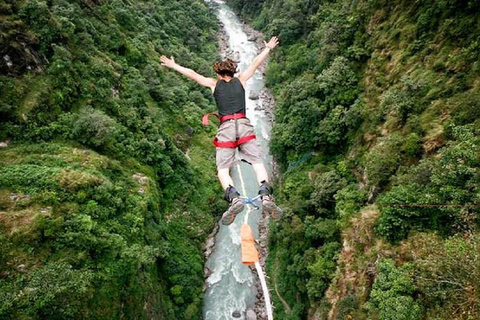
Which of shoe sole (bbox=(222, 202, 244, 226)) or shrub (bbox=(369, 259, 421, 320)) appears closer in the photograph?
shoe sole (bbox=(222, 202, 244, 226))

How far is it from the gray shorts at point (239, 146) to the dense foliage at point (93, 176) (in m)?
12.8

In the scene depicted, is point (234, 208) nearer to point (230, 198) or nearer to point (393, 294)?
point (230, 198)

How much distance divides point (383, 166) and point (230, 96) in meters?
13.7

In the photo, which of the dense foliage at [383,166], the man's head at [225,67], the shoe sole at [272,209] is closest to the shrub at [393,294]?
the dense foliage at [383,166]

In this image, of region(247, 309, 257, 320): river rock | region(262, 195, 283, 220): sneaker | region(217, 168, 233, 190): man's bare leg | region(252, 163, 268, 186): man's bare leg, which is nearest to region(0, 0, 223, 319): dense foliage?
region(247, 309, 257, 320): river rock

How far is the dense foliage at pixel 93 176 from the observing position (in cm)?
1725

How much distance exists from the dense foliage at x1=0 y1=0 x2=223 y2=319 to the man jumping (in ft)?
42.2

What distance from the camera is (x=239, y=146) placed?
759 cm

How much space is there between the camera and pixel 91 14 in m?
33.4

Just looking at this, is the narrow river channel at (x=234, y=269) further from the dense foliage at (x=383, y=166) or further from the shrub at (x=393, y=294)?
the shrub at (x=393, y=294)

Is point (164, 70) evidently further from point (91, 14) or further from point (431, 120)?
point (431, 120)

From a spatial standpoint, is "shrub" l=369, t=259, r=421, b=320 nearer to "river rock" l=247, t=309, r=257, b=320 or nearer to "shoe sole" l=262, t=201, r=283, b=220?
"shoe sole" l=262, t=201, r=283, b=220

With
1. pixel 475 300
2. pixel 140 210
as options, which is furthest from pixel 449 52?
pixel 140 210

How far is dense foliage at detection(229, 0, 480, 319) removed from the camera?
13.7 m
